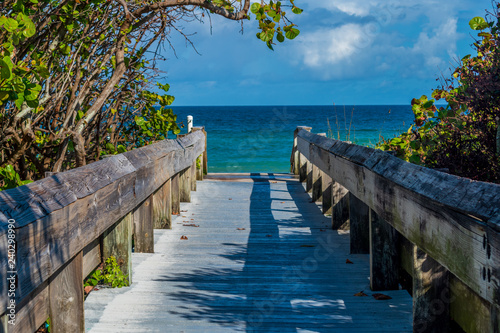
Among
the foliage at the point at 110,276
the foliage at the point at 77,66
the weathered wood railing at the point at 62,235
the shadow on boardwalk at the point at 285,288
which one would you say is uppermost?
the foliage at the point at 77,66

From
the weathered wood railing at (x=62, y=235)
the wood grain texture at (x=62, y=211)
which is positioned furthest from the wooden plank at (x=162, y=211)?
the wood grain texture at (x=62, y=211)

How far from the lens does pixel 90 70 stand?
621cm

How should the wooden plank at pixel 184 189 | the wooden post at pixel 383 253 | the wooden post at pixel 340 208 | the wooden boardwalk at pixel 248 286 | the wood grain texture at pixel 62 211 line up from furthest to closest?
the wooden plank at pixel 184 189 → the wooden post at pixel 340 208 → the wooden post at pixel 383 253 → the wooden boardwalk at pixel 248 286 → the wood grain texture at pixel 62 211

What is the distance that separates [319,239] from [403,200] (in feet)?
9.39

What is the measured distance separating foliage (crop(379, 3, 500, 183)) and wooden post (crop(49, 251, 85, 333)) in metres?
3.00

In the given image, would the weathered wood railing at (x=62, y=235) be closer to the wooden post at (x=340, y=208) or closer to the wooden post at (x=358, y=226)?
the wooden post at (x=358, y=226)

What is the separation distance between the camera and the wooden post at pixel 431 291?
10.0ft

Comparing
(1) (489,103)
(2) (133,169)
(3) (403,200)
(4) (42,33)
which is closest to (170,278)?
(2) (133,169)

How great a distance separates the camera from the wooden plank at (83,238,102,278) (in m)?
3.71

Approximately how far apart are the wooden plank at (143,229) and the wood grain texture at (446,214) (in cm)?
226

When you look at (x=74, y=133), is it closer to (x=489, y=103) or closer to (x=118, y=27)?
(x=118, y=27)

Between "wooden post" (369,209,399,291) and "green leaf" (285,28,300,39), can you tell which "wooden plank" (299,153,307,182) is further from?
"wooden post" (369,209,399,291)

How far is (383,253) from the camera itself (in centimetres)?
398

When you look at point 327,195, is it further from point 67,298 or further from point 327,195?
point 67,298
